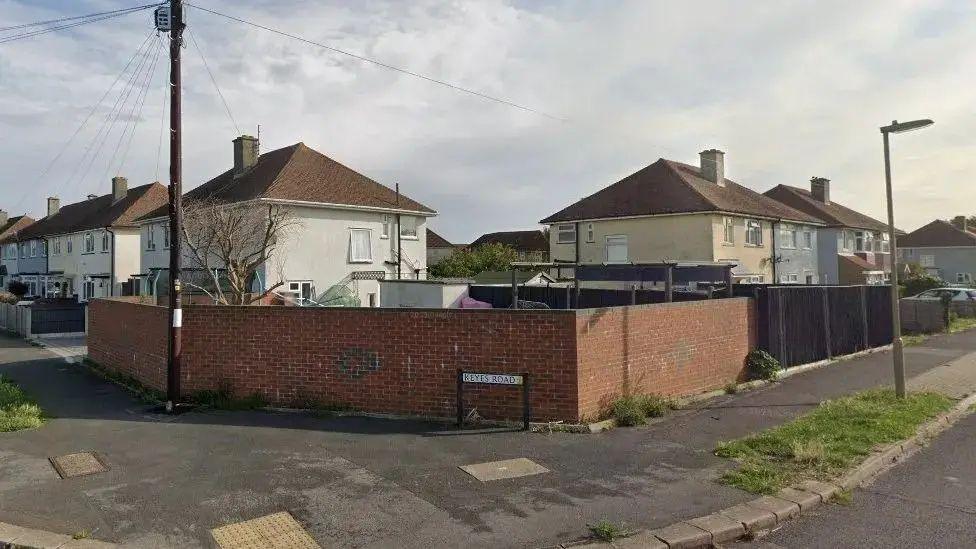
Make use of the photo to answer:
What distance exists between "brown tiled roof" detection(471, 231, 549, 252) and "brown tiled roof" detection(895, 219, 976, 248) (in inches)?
1432

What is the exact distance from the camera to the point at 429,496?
624cm

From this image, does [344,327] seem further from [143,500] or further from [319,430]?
[143,500]

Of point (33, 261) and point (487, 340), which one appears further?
point (33, 261)

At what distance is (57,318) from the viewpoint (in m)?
24.8

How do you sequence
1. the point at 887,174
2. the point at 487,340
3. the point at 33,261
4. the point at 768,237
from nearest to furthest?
the point at 487,340 < the point at 887,174 < the point at 768,237 < the point at 33,261

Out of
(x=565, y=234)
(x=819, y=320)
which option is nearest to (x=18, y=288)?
(x=565, y=234)

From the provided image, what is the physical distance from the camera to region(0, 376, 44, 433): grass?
9250 mm

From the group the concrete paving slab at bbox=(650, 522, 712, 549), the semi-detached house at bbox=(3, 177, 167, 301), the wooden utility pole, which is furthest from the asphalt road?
the semi-detached house at bbox=(3, 177, 167, 301)

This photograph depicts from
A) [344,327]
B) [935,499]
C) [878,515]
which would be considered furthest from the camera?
[344,327]

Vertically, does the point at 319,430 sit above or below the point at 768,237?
below

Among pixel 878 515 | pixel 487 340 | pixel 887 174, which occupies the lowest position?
pixel 878 515

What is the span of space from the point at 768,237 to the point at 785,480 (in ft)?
92.8

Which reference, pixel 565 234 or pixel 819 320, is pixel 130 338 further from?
pixel 565 234

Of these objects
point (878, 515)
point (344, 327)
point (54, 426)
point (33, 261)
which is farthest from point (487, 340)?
point (33, 261)
